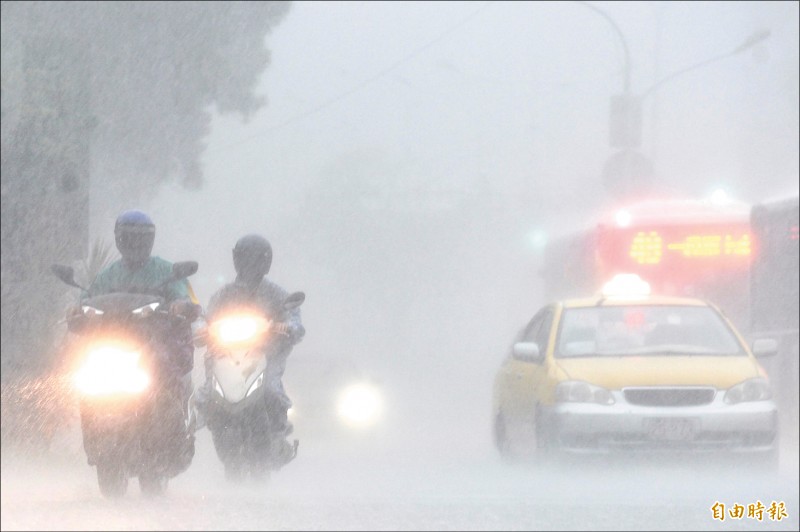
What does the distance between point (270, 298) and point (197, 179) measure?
59cm

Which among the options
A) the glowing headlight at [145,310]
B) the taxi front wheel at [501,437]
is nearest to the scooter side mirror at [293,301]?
the glowing headlight at [145,310]

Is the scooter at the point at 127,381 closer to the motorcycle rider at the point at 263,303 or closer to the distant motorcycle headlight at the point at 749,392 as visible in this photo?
the motorcycle rider at the point at 263,303

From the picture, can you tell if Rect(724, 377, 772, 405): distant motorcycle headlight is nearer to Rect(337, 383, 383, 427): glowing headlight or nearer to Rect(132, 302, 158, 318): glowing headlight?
Rect(337, 383, 383, 427): glowing headlight

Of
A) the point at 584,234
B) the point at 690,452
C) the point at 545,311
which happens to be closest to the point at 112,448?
the point at 690,452

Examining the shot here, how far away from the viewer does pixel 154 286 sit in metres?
1.67

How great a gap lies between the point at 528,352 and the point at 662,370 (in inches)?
20.1

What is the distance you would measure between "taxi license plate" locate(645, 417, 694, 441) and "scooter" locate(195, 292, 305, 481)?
67cm

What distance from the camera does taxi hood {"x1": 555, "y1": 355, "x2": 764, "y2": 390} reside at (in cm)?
214

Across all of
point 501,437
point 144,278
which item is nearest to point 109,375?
point 144,278

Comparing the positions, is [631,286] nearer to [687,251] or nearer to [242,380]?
[687,251]

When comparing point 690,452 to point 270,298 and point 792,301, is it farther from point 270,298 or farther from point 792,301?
point 792,301

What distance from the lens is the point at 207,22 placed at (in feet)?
8.14

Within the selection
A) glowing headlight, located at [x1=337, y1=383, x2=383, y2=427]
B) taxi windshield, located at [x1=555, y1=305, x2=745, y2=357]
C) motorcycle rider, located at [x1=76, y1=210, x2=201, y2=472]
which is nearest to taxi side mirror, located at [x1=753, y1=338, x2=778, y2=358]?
taxi windshield, located at [x1=555, y1=305, x2=745, y2=357]

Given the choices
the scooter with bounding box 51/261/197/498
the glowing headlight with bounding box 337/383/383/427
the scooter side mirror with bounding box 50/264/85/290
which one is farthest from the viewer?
the glowing headlight with bounding box 337/383/383/427
